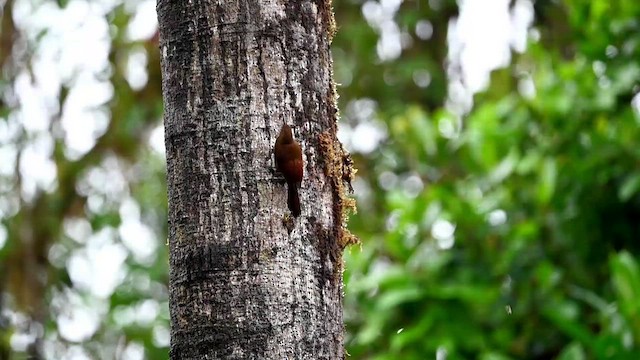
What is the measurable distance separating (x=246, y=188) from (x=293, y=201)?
0.07 meters

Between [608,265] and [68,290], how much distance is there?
395 centimetres

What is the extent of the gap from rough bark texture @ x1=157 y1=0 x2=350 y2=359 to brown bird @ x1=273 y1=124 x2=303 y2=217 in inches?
0.5

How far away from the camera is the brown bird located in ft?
4.84

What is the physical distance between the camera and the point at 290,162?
148cm

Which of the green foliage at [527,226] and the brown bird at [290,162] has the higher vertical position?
the green foliage at [527,226]

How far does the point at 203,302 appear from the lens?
145cm

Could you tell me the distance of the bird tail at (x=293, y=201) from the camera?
4.88 ft

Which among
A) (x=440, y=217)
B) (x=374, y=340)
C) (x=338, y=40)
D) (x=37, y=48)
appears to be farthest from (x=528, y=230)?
(x=338, y=40)

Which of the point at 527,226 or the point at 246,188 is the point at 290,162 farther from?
the point at 527,226

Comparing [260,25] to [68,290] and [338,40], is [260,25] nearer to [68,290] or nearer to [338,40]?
[68,290]

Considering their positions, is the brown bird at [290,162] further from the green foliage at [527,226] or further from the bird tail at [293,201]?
the green foliage at [527,226]

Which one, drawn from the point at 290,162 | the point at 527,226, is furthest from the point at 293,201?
the point at 527,226

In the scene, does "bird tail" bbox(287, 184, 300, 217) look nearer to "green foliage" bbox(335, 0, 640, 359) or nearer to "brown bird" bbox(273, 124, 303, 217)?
"brown bird" bbox(273, 124, 303, 217)

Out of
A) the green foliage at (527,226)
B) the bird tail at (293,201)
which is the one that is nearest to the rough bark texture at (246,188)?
the bird tail at (293,201)
